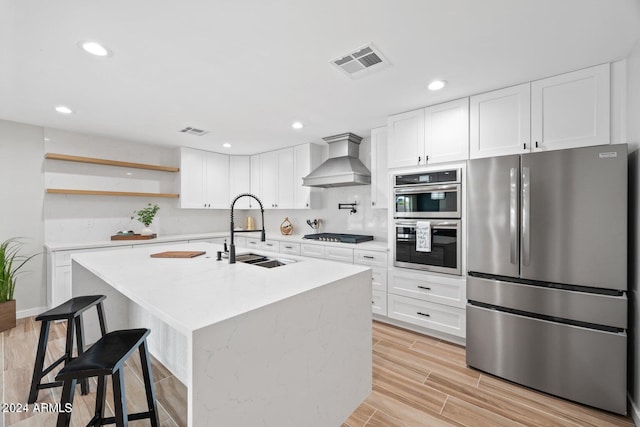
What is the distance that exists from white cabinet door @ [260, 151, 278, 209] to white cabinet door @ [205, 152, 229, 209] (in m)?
0.72

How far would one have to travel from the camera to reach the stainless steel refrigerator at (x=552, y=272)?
185cm

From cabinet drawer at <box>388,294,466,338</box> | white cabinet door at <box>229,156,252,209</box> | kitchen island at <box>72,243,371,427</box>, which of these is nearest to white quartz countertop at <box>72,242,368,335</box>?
kitchen island at <box>72,243,371,427</box>

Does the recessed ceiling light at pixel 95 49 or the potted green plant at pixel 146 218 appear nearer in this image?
the recessed ceiling light at pixel 95 49

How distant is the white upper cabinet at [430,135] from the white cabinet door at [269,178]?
236cm

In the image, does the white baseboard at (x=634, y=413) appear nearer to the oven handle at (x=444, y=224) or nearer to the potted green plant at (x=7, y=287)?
the oven handle at (x=444, y=224)

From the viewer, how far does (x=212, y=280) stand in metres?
1.53

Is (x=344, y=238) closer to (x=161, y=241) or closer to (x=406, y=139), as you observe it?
(x=406, y=139)

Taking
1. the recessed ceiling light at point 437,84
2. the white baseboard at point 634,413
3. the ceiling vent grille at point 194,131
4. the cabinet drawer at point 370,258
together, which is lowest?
the white baseboard at point 634,413

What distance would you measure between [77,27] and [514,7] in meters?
2.55

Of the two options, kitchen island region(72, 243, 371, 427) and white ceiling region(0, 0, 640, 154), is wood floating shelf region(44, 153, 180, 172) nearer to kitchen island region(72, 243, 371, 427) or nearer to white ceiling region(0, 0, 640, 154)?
white ceiling region(0, 0, 640, 154)

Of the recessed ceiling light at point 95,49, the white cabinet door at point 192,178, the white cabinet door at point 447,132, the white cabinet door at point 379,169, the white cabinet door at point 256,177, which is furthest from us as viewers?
the white cabinet door at point 256,177

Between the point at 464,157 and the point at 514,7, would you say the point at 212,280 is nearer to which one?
the point at 514,7

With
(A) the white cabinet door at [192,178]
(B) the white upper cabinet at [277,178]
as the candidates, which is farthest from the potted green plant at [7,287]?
(B) the white upper cabinet at [277,178]

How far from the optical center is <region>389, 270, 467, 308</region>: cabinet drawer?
2.70 metres
